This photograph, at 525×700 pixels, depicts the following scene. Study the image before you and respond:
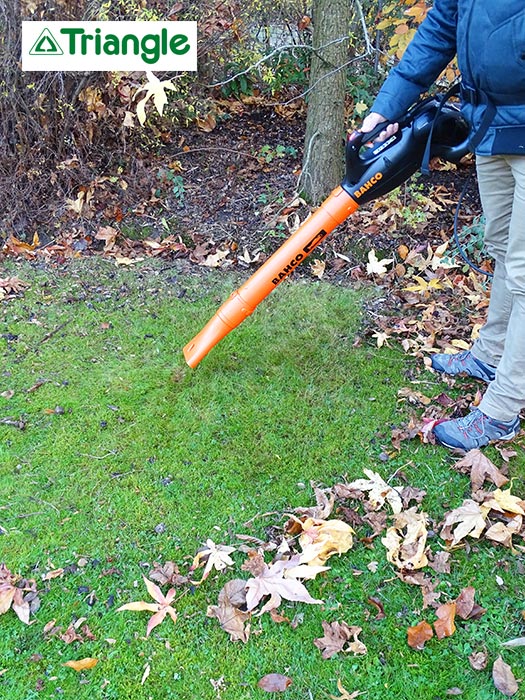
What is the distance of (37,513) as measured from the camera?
2361mm

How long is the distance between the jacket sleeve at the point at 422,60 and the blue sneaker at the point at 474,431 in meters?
1.36

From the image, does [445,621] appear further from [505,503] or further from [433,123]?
[433,123]

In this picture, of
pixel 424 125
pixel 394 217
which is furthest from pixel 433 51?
pixel 394 217

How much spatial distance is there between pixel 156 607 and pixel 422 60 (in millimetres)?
2349

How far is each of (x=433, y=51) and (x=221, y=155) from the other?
283 centimetres

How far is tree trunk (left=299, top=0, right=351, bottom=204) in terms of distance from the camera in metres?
4.06

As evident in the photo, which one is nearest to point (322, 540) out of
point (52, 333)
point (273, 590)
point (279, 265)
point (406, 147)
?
point (273, 590)

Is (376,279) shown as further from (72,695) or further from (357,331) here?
(72,695)

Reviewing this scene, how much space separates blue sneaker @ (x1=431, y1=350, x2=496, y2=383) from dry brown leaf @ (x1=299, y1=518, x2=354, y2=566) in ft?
3.94

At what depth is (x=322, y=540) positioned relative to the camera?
2.21 meters

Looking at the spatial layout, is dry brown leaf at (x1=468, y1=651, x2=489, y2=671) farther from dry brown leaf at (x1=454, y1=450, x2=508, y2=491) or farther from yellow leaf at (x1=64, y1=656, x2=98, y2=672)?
yellow leaf at (x1=64, y1=656, x2=98, y2=672)

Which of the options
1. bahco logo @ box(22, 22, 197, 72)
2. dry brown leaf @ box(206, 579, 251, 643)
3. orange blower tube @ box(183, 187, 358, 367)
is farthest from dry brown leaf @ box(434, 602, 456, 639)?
bahco logo @ box(22, 22, 197, 72)

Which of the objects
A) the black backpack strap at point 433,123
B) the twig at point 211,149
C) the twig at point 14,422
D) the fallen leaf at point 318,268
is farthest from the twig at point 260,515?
the twig at point 211,149

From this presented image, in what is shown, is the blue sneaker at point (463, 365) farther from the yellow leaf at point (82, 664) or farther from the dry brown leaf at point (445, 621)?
the yellow leaf at point (82, 664)
